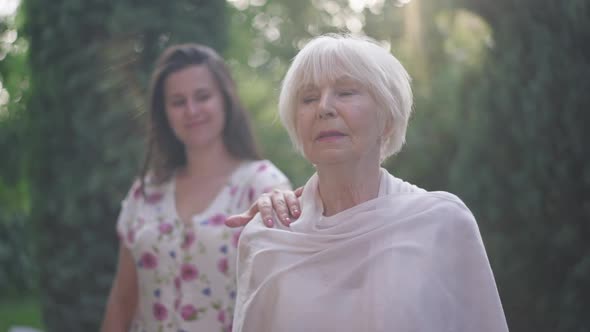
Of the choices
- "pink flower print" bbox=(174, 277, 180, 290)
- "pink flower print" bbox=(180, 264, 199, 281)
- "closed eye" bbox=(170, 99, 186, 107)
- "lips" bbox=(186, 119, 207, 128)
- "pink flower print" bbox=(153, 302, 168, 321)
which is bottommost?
"pink flower print" bbox=(153, 302, 168, 321)

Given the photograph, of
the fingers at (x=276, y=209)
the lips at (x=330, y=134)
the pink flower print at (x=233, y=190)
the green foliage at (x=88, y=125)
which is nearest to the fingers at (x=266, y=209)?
the fingers at (x=276, y=209)

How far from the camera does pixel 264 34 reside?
48.6 ft

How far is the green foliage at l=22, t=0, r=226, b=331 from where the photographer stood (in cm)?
395

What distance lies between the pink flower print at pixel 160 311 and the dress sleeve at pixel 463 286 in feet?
4.42

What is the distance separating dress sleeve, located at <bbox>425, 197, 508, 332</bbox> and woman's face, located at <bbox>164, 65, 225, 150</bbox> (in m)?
1.35

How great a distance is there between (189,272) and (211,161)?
503 mm

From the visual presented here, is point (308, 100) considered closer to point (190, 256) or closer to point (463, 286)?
point (463, 286)

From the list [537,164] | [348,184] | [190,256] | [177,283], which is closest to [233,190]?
[190,256]

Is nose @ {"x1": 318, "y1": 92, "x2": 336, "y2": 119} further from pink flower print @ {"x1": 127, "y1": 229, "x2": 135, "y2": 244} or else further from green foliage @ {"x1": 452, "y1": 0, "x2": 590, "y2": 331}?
green foliage @ {"x1": 452, "y1": 0, "x2": 590, "y2": 331}

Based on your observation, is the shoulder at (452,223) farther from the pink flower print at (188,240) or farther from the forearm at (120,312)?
the forearm at (120,312)

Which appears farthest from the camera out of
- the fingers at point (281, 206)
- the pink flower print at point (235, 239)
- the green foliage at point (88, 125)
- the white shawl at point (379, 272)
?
the green foliage at point (88, 125)

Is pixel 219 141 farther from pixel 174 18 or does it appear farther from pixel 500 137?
Answer: pixel 500 137

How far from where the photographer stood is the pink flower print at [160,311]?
2.59 m

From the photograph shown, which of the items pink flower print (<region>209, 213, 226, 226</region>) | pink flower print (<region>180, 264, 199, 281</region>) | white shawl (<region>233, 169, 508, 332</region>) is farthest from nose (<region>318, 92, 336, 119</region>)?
pink flower print (<region>180, 264, 199, 281</region>)
